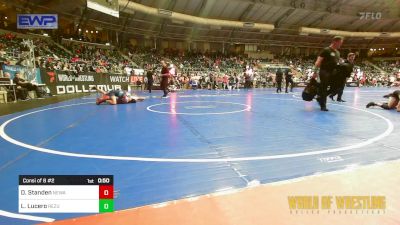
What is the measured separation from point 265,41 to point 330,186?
42.2 m

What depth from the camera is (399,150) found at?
3711mm

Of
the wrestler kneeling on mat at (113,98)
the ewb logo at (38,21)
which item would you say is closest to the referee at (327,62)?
the wrestler kneeling on mat at (113,98)

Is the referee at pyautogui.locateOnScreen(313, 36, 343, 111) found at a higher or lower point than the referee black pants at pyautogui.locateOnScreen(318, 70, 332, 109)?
higher

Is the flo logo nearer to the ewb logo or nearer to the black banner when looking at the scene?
the black banner

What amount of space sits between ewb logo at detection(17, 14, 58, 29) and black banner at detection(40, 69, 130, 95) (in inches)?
93.5

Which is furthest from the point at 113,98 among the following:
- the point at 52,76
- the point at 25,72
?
the point at 52,76

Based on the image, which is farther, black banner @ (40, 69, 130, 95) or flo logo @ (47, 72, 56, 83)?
black banner @ (40, 69, 130, 95)
